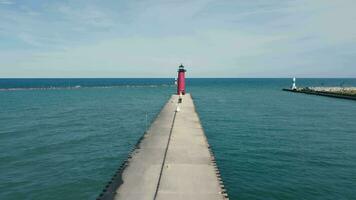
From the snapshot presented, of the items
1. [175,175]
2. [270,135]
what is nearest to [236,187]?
[175,175]

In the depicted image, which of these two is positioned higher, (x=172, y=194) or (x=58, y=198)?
(x=172, y=194)

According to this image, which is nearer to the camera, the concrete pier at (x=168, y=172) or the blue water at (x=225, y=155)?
the concrete pier at (x=168, y=172)

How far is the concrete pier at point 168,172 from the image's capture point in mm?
15180

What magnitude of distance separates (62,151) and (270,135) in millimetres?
20172

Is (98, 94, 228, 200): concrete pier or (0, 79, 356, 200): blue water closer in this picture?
(98, 94, 228, 200): concrete pier

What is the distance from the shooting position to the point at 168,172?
18.1 m

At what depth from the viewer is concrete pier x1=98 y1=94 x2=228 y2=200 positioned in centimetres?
1518

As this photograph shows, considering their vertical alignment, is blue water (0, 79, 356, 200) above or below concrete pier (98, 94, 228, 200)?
below

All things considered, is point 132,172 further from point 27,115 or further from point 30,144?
point 27,115

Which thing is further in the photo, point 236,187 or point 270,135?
point 270,135

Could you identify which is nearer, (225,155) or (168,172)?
(168,172)

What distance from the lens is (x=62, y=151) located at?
2891 centimetres

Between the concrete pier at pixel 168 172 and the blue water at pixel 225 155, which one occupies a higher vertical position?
the concrete pier at pixel 168 172

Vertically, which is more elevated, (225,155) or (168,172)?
(168,172)
